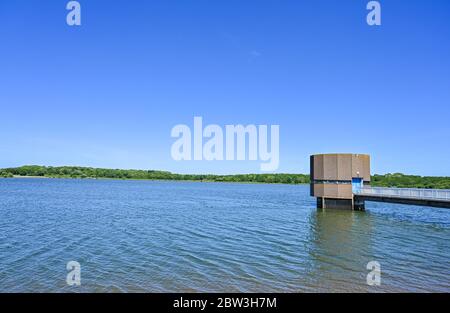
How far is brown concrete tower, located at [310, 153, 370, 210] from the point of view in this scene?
114 ft

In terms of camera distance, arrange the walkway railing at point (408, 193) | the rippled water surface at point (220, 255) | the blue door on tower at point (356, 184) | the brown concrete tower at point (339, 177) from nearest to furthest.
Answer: the rippled water surface at point (220, 255) < the walkway railing at point (408, 193) < the brown concrete tower at point (339, 177) < the blue door on tower at point (356, 184)

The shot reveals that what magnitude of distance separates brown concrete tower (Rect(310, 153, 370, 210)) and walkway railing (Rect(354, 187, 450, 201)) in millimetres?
1161

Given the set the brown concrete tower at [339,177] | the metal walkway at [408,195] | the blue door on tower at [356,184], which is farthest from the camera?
the blue door on tower at [356,184]

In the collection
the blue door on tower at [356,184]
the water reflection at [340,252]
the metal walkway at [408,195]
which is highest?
the blue door on tower at [356,184]

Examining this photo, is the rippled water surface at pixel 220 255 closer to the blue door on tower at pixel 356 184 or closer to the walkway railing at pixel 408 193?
the walkway railing at pixel 408 193

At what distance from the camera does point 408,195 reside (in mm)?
30453

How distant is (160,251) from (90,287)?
5742 millimetres

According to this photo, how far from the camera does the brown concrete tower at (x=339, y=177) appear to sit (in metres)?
34.8

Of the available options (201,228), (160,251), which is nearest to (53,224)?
(201,228)

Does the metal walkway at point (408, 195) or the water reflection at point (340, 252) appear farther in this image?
the metal walkway at point (408, 195)

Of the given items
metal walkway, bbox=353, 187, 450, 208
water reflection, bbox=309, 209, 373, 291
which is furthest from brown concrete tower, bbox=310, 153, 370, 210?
water reflection, bbox=309, 209, 373, 291

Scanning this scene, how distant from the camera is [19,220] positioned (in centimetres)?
2723

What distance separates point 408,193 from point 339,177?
6.61 meters

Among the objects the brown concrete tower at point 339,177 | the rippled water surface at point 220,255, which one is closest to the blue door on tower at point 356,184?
the brown concrete tower at point 339,177
